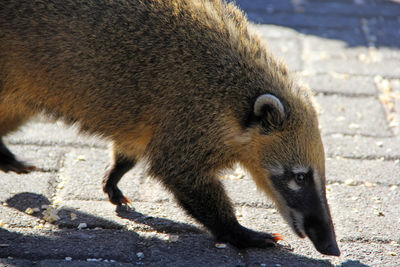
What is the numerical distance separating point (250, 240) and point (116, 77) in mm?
1576

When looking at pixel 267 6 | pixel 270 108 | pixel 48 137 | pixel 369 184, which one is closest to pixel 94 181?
pixel 48 137

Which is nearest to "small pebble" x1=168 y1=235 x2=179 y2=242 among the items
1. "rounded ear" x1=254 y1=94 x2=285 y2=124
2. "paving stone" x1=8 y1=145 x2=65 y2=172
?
"rounded ear" x1=254 y1=94 x2=285 y2=124

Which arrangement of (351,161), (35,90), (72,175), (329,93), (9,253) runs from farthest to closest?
(329,93) < (351,161) < (72,175) < (35,90) < (9,253)

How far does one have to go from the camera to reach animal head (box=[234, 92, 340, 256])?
426cm

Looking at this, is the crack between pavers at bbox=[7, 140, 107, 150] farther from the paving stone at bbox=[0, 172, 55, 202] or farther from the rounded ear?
the rounded ear

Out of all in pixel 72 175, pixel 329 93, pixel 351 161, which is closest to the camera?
pixel 72 175

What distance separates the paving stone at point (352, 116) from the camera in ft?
20.8

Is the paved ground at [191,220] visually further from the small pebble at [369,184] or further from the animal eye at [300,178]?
the animal eye at [300,178]

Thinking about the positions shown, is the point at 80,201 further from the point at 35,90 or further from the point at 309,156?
the point at 309,156

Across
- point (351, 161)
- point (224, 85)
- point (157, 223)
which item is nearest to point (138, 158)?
point (157, 223)

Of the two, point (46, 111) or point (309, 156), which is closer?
point (309, 156)

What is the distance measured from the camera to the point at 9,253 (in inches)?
159

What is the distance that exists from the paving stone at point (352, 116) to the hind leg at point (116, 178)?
7.63 feet

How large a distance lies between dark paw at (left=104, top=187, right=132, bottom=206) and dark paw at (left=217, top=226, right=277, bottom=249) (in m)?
0.91
